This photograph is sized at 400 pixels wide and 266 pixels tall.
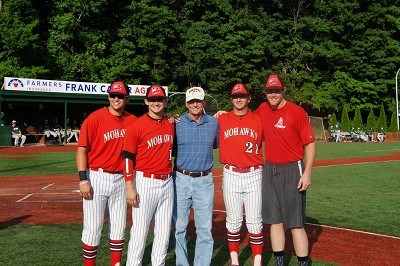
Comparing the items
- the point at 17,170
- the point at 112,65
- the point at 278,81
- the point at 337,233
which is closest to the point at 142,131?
the point at 278,81

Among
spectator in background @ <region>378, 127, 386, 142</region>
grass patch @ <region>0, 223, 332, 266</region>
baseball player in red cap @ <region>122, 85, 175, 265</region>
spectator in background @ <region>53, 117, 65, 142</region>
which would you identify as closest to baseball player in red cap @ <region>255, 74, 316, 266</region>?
grass patch @ <region>0, 223, 332, 266</region>

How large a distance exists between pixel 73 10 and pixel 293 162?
129ft

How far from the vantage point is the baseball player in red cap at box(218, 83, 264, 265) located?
5707 mm

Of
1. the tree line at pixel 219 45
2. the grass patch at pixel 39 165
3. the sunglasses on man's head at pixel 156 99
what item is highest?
the tree line at pixel 219 45

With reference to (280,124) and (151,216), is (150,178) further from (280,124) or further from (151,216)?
(280,124)

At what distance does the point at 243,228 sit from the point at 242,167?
3.07 m

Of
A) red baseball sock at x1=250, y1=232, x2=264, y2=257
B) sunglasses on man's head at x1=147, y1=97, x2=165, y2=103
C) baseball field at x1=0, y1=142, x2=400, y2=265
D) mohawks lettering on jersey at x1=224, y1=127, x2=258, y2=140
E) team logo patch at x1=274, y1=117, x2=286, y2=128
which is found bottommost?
baseball field at x1=0, y1=142, x2=400, y2=265

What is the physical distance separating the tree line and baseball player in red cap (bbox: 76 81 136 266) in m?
33.9

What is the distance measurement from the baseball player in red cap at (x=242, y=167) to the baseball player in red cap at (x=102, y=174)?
1224mm

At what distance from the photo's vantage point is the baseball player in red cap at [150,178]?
517 centimetres

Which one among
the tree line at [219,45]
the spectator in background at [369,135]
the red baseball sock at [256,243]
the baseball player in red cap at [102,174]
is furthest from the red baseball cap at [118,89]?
the spectator in background at [369,135]

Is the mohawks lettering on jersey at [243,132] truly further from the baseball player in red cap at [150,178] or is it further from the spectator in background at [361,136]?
the spectator in background at [361,136]

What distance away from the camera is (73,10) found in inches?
1634

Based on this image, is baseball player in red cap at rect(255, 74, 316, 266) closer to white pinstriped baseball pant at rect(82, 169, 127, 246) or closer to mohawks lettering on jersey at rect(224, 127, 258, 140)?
mohawks lettering on jersey at rect(224, 127, 258, 140)
